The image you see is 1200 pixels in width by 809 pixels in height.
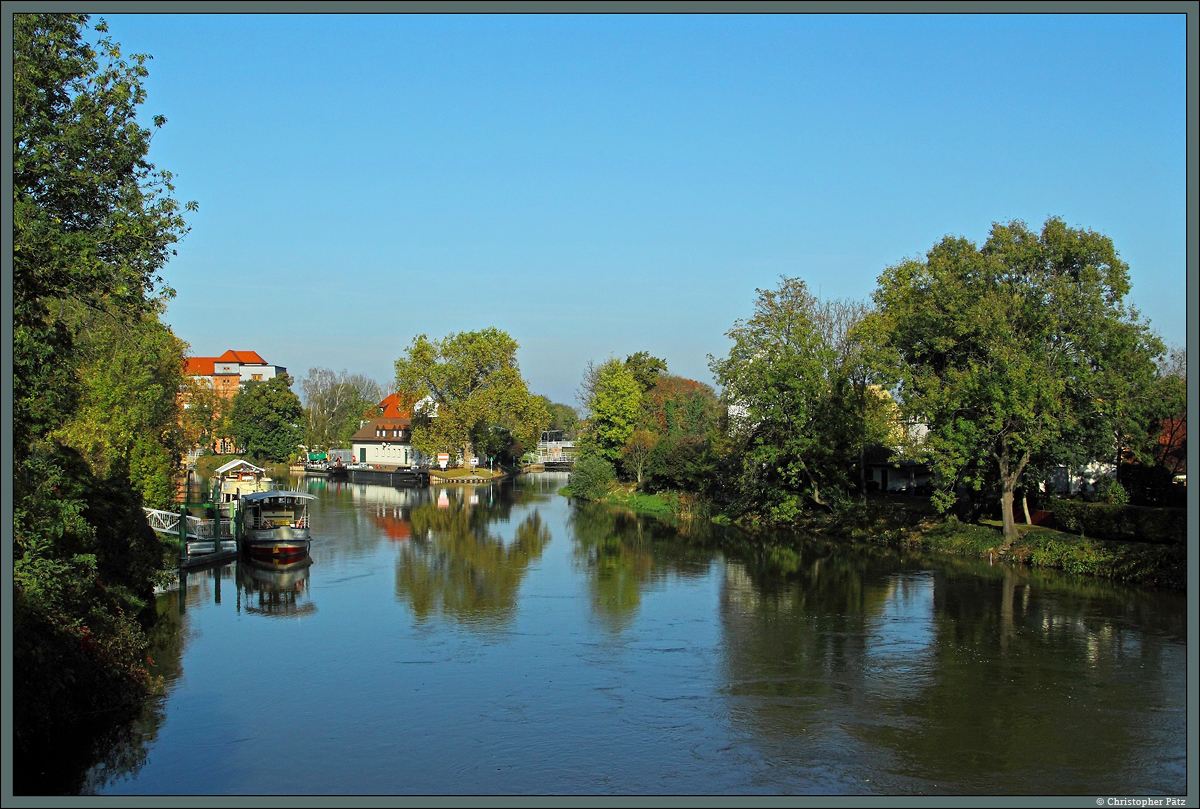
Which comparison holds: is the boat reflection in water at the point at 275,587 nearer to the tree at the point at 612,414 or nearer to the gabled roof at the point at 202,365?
the tree at the point at 612,414

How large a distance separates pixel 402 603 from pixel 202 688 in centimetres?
819

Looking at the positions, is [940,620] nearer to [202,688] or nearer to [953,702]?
[953,702]

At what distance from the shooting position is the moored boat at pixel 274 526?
2981 centimetres

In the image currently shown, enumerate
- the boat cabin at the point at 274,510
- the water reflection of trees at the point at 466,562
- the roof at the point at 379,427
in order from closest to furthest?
1. the water reflection of trees at the point at 466,562
2. the boat cabin at the point at 274,510
3. the roof at the point at 379,427

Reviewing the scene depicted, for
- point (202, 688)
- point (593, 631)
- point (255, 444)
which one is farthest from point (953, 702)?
point (255, 444)

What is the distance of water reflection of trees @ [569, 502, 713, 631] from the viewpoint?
25273 millimetres

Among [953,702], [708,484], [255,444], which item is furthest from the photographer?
[255,444]

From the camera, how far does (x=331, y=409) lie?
109m

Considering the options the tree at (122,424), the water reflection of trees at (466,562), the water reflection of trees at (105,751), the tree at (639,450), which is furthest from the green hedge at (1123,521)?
the tree at (639,450)

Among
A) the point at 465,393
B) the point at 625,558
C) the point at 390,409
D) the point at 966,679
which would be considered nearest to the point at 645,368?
the point at 465,393

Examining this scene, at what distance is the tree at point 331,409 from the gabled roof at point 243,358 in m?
28.1

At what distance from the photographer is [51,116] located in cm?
1433

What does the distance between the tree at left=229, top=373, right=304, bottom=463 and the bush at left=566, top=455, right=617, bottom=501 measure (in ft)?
109

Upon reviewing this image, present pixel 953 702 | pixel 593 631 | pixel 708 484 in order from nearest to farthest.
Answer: pixel 953 702 → pixel 593 631 → pixel 708 484
